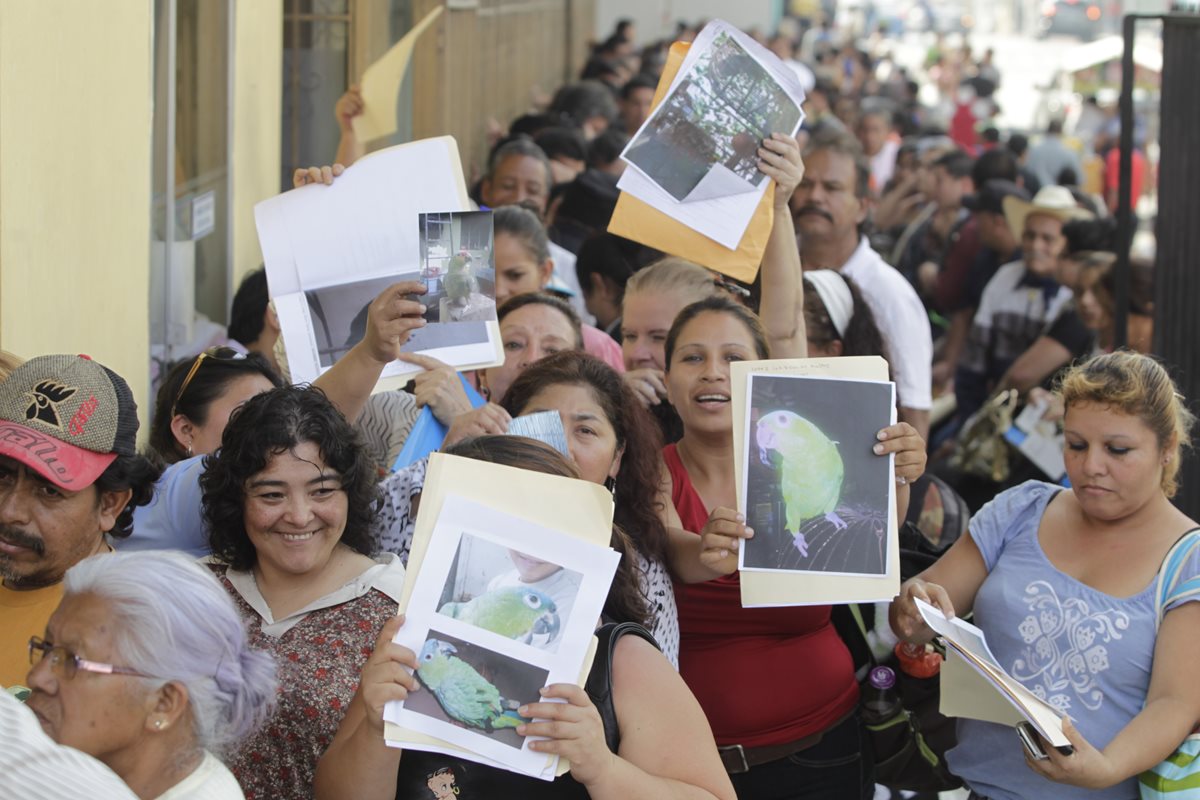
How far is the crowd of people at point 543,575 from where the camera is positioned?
2227 millimetres

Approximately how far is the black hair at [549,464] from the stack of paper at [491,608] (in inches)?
8.0

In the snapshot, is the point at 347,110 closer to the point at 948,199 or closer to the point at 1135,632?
the point at 1135,632

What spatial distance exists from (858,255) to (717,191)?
2.38 metres

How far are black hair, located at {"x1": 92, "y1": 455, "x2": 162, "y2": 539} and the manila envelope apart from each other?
4.20 ft

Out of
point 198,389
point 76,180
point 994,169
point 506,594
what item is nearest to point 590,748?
point 506,594

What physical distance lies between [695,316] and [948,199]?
25.4ft

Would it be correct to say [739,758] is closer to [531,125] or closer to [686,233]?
[686,233]

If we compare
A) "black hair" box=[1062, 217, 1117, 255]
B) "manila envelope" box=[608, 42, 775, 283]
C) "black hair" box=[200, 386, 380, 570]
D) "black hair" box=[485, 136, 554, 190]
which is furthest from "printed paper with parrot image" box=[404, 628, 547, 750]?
"black hair" box=[1062, 217, 1117, 255]

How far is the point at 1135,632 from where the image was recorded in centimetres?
302

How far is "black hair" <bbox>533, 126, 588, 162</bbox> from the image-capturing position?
8555mm

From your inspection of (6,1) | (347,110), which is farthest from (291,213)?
(347,110)

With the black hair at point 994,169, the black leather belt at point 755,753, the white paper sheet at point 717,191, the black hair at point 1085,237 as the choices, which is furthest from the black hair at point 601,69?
the black leather belt at point 755,753

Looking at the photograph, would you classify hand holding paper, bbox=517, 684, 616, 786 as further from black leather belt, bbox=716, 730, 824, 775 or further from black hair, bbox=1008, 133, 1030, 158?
black hair, bbox=1008, 133, 1030, 158

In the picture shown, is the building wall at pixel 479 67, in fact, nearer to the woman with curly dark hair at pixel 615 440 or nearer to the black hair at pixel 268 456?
the woman with curly dark hair at pixel 615 440
